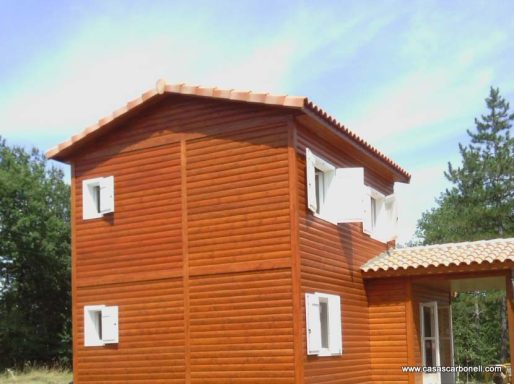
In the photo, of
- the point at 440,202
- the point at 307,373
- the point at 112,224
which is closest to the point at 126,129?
the point at 112,224

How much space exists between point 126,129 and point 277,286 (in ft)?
14.9

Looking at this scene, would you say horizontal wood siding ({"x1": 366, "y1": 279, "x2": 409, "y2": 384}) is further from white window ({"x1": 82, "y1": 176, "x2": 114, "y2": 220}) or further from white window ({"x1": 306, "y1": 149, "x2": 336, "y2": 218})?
white window ({"x1": 82, "y1": 176, "x2": 114, "y2": 220})

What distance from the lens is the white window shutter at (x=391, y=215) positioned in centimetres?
1730

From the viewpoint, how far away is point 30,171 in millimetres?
36688

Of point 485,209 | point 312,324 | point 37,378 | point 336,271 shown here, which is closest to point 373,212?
point 336,271

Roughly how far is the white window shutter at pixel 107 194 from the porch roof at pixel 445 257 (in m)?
5.22

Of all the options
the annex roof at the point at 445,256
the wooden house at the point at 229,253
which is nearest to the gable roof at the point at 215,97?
the wooden house at the point at 229,253

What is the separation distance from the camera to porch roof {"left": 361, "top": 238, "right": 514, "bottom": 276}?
543 inches

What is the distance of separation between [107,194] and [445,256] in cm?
670

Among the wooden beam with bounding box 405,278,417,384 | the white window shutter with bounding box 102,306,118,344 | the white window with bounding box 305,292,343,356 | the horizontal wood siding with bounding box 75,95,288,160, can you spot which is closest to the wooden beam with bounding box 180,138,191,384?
the horizontal wood siding with bounding box 75,95,288,160

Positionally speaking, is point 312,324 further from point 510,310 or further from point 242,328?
point 510,310

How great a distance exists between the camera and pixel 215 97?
13.1 meters

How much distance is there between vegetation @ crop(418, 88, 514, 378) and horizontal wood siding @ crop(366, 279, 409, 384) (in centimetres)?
2087

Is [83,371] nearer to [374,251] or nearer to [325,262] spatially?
[325,262]
